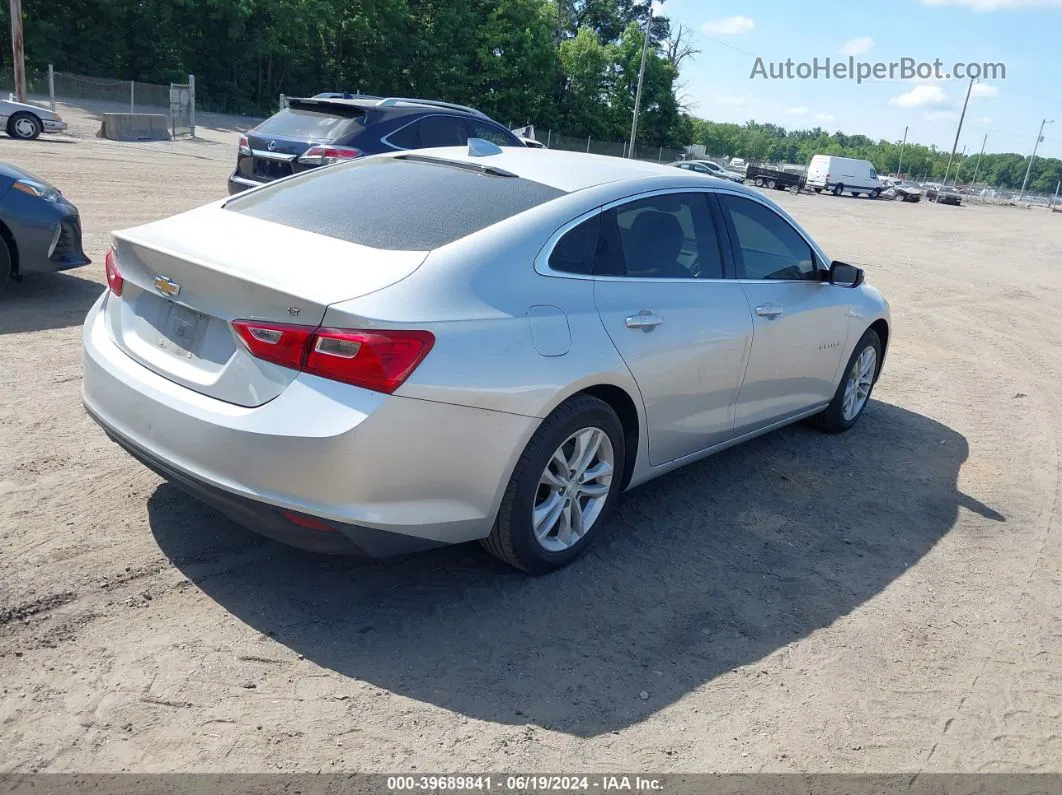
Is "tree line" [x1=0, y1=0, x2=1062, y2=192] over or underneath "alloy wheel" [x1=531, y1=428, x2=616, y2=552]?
over

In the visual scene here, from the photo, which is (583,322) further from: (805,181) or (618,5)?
(618,5)

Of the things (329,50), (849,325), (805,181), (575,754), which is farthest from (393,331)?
(805,181)

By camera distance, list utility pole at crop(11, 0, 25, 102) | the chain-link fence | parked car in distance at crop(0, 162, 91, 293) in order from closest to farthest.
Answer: parked car in distance at crop(0, 162, 91, 293), utility pole at crop(11, 0, 25, 102), the chain-link fence

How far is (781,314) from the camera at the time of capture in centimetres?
504

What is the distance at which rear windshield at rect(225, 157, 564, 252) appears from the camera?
3666 millimetres

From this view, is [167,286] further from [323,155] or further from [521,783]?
[323,155]

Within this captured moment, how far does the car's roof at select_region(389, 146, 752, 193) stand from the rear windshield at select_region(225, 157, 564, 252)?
0.13 meters

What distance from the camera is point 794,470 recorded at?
5.61 metres

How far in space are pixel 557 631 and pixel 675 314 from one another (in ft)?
5.13

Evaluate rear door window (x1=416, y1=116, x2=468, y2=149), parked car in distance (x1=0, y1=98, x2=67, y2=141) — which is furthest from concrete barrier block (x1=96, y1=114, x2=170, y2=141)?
rear door window (x1=416, y1=116, x2=468, y2=149)

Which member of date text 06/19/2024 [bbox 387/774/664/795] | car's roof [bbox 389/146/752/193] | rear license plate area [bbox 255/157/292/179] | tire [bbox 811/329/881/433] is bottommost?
date text 06/19/2024 [bbox 387/774/664/795]

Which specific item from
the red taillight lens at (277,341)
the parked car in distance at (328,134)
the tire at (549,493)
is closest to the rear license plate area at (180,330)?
the red taillight lens at (277,341)

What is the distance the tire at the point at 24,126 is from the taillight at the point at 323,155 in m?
14.1

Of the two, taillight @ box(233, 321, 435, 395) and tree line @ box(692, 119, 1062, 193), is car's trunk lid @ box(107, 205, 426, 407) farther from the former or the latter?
tree line @ box(692, 119, 1062, 193)
